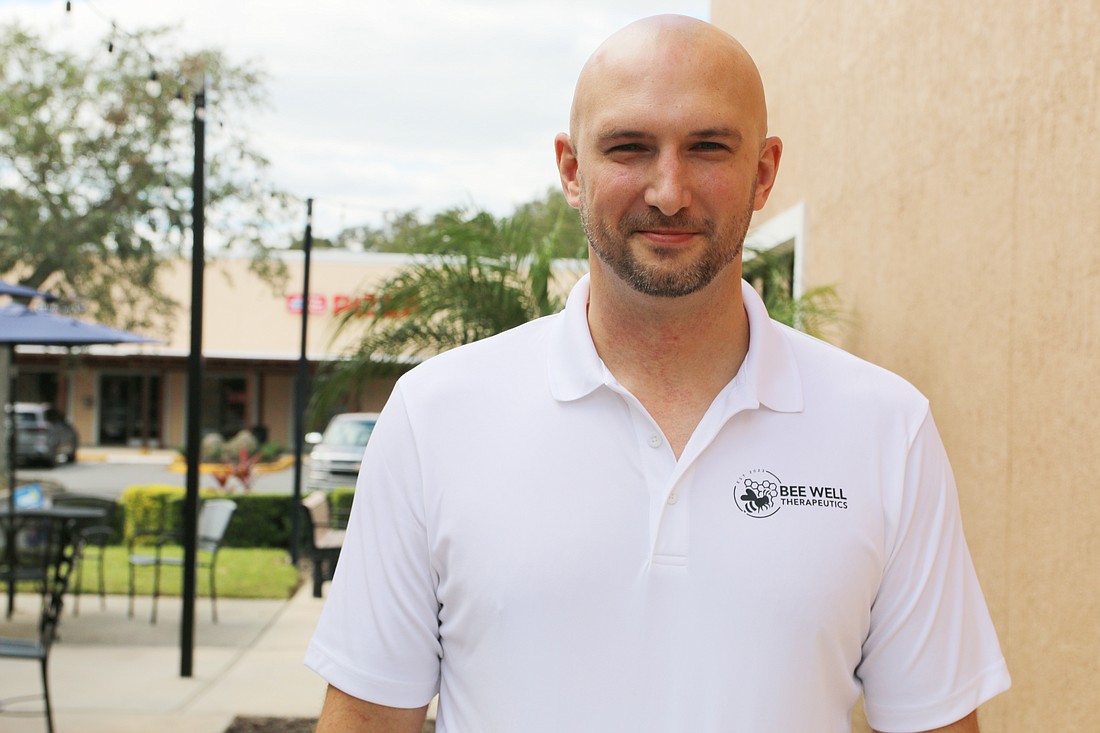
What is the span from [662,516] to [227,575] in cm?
1177

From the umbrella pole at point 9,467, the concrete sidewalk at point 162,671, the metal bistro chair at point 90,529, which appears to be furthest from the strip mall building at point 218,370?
the concrete sidewalk at point 162,671

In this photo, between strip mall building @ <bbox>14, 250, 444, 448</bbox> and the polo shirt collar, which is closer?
the polo shirt collar

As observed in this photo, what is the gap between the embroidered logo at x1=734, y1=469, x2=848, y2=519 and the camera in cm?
172

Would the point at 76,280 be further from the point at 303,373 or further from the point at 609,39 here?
the point at 609,39

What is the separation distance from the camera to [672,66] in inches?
69.2

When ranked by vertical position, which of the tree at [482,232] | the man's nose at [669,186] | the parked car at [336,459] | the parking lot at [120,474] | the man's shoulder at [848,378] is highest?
the tree at [482,232]

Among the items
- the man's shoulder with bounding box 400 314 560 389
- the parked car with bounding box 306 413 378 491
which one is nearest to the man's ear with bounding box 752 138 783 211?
the man's shoulder with bounding box 400 314 560 389

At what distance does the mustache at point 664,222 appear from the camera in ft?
5.73

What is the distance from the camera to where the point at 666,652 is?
1661 millimetres

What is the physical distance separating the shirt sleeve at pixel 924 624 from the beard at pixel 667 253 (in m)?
0.41

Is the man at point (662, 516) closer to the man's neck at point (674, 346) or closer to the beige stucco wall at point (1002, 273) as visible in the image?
the man's neck at point (674, 346)

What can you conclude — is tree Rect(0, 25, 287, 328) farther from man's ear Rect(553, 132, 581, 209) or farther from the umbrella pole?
man's ear Rect(553, 132, 581, 209)

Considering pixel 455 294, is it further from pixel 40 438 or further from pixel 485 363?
pixel 40 438

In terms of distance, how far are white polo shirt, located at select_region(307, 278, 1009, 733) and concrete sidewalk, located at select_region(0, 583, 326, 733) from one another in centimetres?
556
